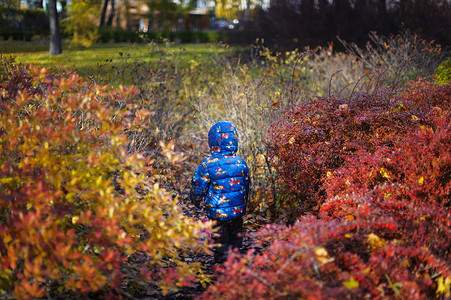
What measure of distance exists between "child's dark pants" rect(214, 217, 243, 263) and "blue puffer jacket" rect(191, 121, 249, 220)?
129 millimetres

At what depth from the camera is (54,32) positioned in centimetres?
1770

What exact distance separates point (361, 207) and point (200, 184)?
130cm

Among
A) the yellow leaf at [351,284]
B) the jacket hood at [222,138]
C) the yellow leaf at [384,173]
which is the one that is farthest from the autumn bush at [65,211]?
the yellow leaf at [384,173]

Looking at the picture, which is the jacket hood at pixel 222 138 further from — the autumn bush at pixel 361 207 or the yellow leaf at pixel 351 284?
the yellow leaf at pixel 351 284

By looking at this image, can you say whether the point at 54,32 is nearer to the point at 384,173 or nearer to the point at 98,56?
the point at 98,56

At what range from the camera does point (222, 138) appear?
3.29 m

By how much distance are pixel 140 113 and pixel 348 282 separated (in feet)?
5.79

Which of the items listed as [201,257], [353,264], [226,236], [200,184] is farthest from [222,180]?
[353,264]

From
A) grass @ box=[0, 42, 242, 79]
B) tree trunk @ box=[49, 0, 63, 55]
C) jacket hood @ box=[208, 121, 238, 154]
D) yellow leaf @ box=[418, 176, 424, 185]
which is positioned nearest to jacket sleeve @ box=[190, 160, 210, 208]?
jacket hood @ box=[208, 121, 238, 154]

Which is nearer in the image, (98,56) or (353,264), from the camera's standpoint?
(353,264)

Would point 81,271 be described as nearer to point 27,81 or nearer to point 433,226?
point 27,81

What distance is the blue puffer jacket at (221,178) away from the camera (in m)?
3.24

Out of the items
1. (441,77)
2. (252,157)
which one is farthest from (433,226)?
(441,77)

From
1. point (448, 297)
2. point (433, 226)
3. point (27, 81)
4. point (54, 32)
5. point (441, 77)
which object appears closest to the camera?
point (448, 297)
